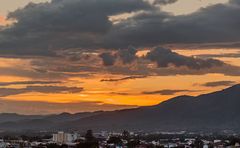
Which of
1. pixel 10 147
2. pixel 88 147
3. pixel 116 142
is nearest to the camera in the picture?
pixel 88 147

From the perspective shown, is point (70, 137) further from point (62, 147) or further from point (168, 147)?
point (62, 147)

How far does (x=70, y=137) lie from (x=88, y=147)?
4892 cm

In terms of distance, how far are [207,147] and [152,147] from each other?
10668 mm

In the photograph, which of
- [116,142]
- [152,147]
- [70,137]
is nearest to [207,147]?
[152,147]

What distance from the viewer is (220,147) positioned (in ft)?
400

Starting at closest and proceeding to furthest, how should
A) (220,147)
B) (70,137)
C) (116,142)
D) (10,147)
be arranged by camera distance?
(10,147), (220,147), (116,142), (70,137)

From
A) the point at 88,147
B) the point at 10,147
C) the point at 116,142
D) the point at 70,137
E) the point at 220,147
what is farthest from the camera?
the point at 70,137

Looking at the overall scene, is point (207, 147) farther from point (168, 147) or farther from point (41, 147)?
point (41, 147)

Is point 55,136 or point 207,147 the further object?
point 55,136

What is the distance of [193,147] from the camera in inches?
4948

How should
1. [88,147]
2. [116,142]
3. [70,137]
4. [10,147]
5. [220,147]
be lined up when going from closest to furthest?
[88,147] → [10,147] → [220,147] → [116,142] → [70,137]

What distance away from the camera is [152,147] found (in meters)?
116

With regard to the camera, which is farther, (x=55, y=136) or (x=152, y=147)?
(x=55, y=136)

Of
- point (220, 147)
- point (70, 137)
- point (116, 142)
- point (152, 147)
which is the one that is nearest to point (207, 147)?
point (220, 147)
